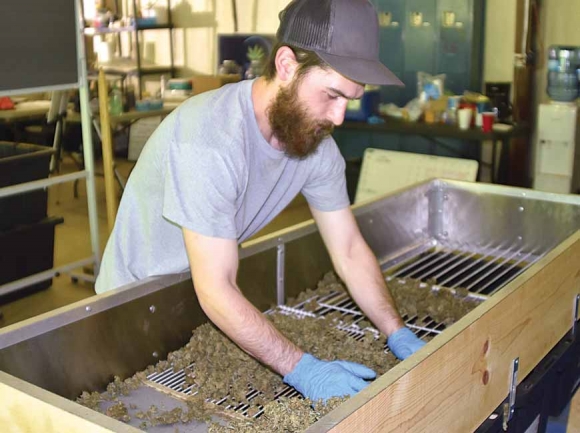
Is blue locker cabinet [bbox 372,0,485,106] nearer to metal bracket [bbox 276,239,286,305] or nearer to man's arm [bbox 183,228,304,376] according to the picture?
metal bracket [bbox 276,239,286,305]

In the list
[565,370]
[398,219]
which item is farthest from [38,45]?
[565,370]

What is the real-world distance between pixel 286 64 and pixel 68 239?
3506 mm

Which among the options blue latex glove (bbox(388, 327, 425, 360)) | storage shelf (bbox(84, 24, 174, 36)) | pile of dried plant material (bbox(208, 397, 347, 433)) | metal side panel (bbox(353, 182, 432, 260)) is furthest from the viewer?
storage shelf (bbox(84, 24, 174, 36))

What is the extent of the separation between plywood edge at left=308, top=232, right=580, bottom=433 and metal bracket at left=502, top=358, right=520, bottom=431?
24mm

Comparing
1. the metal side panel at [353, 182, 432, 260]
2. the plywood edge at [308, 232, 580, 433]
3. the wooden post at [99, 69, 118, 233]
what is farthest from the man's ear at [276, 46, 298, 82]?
the wooden post at [99, 69, 118, 233]

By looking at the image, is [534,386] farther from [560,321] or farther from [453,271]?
[453,271]

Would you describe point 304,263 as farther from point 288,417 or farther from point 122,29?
point 122,29

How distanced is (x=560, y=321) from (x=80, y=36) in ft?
8.11

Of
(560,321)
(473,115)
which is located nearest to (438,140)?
(473,115)

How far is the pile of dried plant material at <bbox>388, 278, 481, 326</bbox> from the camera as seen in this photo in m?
1.95

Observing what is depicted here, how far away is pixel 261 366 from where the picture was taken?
1.60 meters

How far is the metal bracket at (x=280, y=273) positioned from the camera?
1.96m

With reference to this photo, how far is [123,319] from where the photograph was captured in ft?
4.96

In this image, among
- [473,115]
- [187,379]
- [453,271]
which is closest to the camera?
[187,379]
